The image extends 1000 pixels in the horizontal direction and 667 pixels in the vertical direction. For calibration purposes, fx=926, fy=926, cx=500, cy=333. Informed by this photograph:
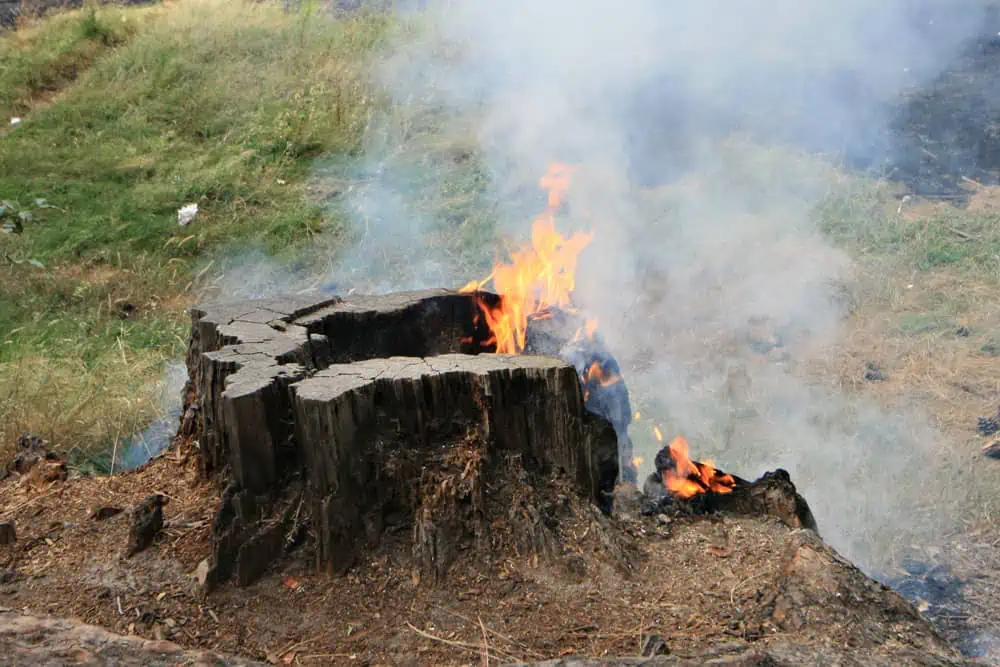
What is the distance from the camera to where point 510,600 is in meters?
3.18

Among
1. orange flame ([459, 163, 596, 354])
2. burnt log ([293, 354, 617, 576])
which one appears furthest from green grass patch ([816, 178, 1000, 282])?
burnt log ([293, 354, 617, 576])

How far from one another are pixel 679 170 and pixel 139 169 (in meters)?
6.52

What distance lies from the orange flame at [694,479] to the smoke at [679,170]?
5.04 ft

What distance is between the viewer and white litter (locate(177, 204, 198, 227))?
10.1 m

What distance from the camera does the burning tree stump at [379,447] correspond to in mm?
3287

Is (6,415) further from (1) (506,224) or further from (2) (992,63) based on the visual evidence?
(2) (992,63)

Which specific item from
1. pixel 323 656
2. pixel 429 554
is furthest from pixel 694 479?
pixel 323 656

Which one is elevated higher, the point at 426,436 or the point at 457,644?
the point at 426,436

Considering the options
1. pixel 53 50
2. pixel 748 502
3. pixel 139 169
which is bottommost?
pixel 748 502

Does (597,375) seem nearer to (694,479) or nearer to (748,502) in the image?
(694,479)

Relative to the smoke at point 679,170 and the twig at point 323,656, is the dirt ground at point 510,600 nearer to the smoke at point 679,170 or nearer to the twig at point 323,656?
the twig at point 323,656

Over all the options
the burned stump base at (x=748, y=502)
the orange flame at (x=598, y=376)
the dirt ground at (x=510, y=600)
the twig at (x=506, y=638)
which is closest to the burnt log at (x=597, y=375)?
the orange flame at (x=598, y=376)

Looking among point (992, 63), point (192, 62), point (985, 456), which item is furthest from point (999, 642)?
point (192, 62)

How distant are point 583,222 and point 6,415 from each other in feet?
16.7
